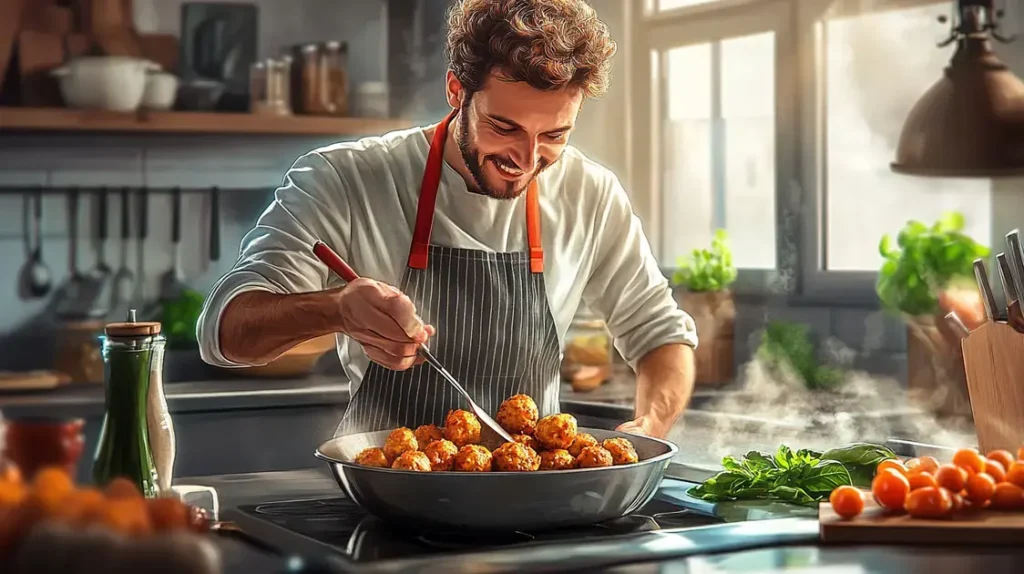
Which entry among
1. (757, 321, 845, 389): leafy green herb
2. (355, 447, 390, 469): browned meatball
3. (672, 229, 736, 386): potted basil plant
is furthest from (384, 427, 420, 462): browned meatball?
(672, 229, 736, 386): potted basil plant

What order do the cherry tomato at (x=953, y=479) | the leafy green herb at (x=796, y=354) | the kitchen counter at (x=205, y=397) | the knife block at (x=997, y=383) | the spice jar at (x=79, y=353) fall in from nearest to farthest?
the cherry tomato at (x=953, y=479) < the knife block at (x=997, y=383) < the kitchen counter at (x=205, y=397) < the leafy green herb at (x=796, y=354) < the spice jar at (x=79, y=353)

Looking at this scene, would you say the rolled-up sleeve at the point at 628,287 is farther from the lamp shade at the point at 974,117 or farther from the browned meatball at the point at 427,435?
the lamp shade at the point at 974,117

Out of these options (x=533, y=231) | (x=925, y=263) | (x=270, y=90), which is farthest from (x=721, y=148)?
(x=533, y=231)

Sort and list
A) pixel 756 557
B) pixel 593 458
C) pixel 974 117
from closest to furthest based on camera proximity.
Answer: pixel 756 557 < pixel 593 458 < pixel 974 117

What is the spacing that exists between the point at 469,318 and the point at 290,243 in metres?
0.35

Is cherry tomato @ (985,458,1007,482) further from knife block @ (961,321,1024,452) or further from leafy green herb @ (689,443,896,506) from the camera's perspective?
knife block @ (961,321,1024,452)

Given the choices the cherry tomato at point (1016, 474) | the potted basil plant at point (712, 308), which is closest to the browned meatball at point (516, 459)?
the cherry tomato at point (1016, 474)

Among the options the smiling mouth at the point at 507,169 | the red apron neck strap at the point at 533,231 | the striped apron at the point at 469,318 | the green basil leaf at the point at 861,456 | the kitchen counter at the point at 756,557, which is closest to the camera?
the kitchen counter at the point at 756,557

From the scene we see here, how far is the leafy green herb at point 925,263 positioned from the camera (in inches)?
110

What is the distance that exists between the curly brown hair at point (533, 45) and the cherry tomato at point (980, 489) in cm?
77

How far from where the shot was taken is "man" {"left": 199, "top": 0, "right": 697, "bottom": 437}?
1805mm

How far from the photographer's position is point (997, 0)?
285 centimetres

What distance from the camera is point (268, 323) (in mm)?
1725

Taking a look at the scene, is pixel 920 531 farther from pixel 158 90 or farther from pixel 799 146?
pixel 158 90
